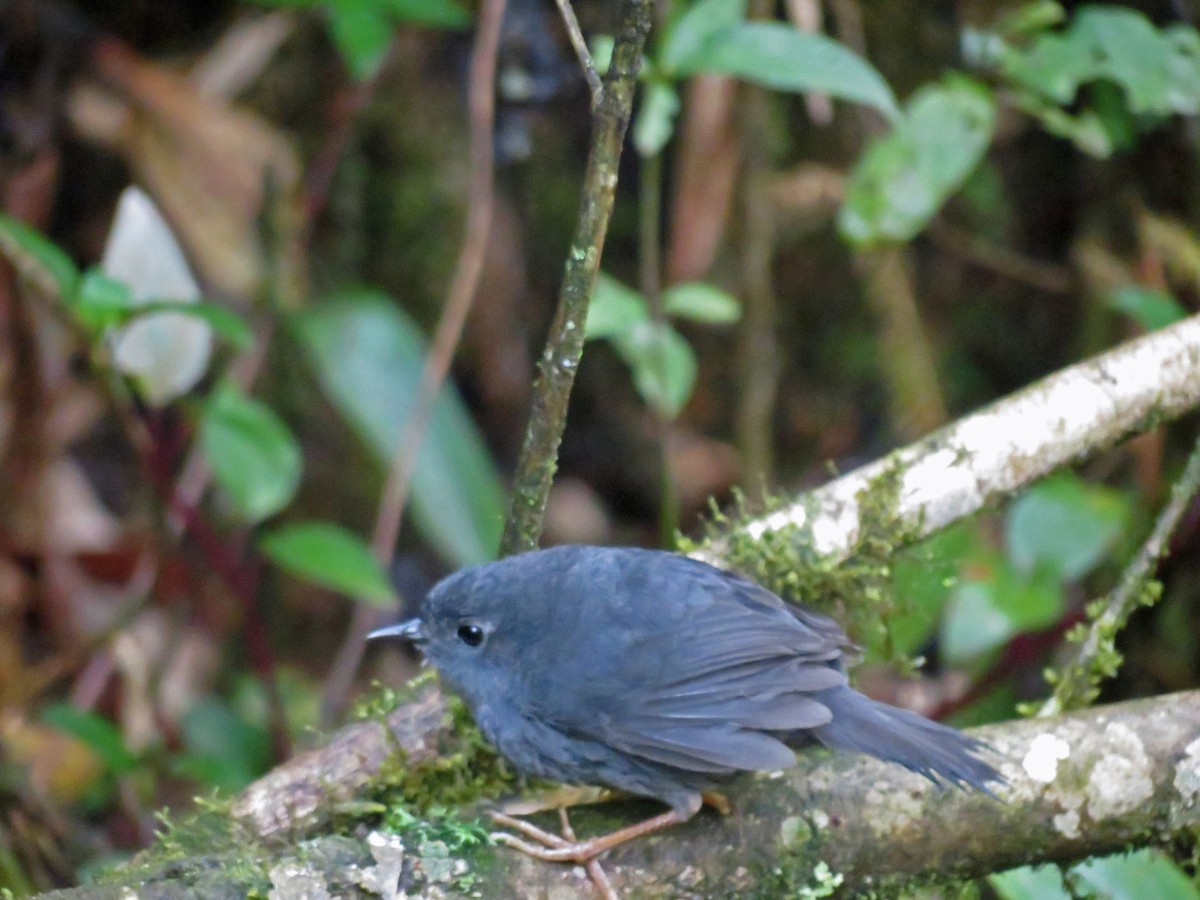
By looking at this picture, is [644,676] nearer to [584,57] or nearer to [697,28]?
[584,57]

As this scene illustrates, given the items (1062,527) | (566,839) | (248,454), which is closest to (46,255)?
(248,454)

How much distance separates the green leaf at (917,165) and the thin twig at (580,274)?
5.07 ft

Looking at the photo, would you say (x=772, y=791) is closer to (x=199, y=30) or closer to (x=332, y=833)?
(x=332, y=833)

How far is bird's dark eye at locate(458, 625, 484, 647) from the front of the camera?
2.54 meters

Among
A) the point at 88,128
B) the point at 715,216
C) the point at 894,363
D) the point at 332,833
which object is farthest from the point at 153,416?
the point at 894,363

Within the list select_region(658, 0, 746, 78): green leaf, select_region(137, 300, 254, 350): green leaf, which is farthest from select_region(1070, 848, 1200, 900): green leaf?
select_region(137, 300, 254, 350): green leaf

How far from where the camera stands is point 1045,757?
2.32 meters

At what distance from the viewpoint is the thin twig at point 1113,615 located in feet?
9.04

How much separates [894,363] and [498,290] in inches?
69.1

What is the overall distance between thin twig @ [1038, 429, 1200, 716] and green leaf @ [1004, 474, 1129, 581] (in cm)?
80

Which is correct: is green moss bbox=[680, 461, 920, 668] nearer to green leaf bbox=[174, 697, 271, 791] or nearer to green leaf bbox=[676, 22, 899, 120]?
green leaf bbox=[676, 22, 899, 120]

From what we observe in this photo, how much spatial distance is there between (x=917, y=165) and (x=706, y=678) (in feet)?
6.28

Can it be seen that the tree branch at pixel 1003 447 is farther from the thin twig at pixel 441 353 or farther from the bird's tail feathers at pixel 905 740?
the thin twig at pixel 441 353

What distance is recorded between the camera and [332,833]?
7.56 feet
